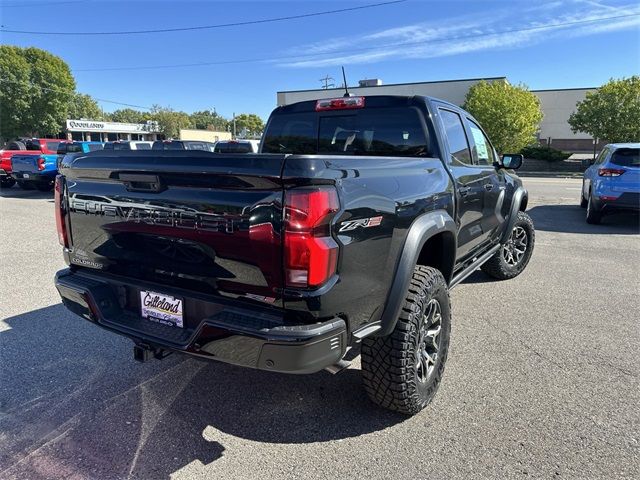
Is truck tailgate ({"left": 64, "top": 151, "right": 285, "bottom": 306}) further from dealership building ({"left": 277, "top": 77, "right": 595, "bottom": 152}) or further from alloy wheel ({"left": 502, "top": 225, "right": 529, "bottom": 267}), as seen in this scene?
dealership building ({"left": 277, "top": 77, "right": 595, "bottom": 152})

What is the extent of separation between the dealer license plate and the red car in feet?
48.6

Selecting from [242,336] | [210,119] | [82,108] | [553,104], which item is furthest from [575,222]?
[210,119]

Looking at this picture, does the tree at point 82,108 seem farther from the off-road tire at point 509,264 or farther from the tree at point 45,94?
the off-road tire at point 509,264

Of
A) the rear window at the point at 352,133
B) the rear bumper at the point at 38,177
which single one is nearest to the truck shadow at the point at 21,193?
the rear bumper at the point at 38,177

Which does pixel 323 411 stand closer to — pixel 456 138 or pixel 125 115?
pixel 456 138

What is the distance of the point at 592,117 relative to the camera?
96.5ft

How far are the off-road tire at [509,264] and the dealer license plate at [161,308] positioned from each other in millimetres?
4106

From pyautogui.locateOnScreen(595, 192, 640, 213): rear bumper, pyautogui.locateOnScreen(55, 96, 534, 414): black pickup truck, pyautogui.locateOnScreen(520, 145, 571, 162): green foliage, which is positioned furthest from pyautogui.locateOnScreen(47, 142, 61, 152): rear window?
pyautogui.locateOnScreen(520, 145, 571, 162): green foliage

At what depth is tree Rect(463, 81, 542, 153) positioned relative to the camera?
3183 cm

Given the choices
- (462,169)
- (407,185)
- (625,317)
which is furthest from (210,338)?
(625,317)

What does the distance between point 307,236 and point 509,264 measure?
4577 millimetres

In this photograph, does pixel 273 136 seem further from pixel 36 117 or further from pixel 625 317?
pixel 36 117

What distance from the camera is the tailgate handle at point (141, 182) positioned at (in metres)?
2.41

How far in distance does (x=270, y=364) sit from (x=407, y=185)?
131 cm
